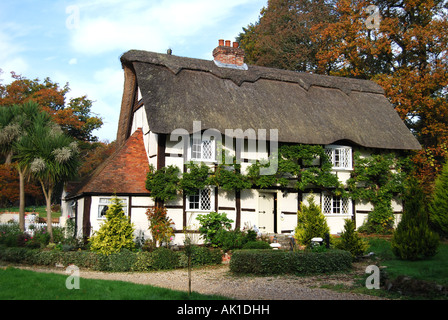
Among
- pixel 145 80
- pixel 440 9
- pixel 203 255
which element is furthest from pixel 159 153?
pixel 440 9

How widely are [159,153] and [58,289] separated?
330 inches

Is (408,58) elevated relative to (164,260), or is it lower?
elevated

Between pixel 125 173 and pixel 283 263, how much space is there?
24.4 feet

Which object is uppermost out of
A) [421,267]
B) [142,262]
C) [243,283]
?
[421,267]

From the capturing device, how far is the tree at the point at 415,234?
12555mm

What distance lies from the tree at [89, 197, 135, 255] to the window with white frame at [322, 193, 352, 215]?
364 inches

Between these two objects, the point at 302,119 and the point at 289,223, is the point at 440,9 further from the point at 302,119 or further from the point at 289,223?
the point at 289,223

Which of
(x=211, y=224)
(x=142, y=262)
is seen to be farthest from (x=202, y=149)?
(x=142, y=262)

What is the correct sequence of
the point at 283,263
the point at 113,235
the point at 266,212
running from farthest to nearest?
the point at 266,212 < the point at 113,235 < the point at 283,263

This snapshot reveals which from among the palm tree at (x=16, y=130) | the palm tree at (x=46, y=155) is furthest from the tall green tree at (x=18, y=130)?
the palm tree at (x=46, y=155)

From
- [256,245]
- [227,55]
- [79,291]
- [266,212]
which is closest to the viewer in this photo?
[79,291]

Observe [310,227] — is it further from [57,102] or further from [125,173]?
[57,102]

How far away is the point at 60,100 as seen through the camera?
34594 mm

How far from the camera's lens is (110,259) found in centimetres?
1322
